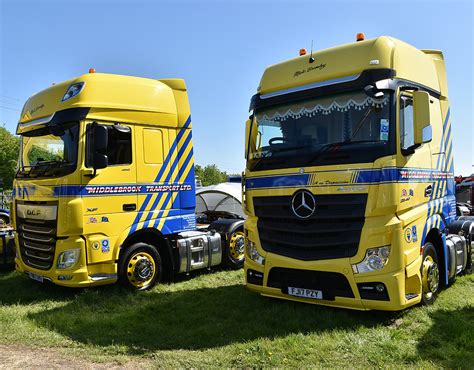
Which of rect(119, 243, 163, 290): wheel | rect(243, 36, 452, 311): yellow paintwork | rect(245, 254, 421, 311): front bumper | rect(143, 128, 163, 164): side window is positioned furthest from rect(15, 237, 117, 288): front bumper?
rect(245, 254, 421, 311): front bumper

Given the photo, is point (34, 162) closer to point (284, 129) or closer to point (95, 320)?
point (95, 320)

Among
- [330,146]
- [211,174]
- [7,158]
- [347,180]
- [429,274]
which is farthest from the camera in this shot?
[211,174]

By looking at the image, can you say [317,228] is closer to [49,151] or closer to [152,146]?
[152,146]

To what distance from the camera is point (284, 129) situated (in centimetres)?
596

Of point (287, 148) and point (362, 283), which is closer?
point (362, 283)

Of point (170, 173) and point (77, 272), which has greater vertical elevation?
point (170, 173)

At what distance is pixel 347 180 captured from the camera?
5188 millimetres

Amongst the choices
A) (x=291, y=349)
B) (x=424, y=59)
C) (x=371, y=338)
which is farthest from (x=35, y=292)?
(x=424, y=59)

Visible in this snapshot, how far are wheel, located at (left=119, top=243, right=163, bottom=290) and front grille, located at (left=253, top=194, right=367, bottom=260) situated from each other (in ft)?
8.41

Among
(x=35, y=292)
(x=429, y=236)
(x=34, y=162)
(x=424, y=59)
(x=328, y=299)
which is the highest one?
(x=424, y=59)

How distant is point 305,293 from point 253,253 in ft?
3.15

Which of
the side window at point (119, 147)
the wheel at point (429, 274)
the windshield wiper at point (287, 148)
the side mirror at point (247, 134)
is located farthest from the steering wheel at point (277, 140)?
the side window at point (119, 147)

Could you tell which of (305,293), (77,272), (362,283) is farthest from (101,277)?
(362,283)

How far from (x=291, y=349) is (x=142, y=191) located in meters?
4.06
